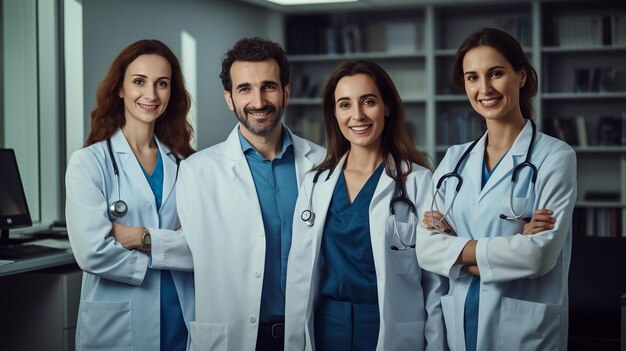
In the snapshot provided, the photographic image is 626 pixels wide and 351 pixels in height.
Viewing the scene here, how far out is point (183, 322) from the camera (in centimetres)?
256

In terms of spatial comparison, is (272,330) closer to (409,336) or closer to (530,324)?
(409,336)

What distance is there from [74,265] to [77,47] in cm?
128

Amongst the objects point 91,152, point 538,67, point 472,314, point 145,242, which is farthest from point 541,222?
point 538,67

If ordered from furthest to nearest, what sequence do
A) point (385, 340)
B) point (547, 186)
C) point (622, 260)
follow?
point (622, 260) < point (385, 340) < point (547, 186)

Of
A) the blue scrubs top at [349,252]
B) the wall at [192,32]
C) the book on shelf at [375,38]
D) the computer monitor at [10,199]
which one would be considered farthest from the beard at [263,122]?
the book on shelf at [375,38]

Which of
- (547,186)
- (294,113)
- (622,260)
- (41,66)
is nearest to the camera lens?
(547,186)

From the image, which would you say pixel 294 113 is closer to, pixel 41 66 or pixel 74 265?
pixel 41 66

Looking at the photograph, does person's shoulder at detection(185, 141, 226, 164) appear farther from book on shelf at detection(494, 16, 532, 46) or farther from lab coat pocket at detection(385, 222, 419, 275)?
book on shelf at detection(494, 16, 532, 46)

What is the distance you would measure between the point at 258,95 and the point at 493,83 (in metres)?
0.76

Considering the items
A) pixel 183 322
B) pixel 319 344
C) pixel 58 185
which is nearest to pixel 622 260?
pixel 319 344

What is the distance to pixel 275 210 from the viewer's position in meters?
2.49

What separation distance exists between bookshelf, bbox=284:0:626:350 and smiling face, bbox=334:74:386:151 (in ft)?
11.7

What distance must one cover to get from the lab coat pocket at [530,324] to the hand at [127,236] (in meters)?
1.17

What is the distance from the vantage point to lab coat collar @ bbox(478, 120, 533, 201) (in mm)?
2129
